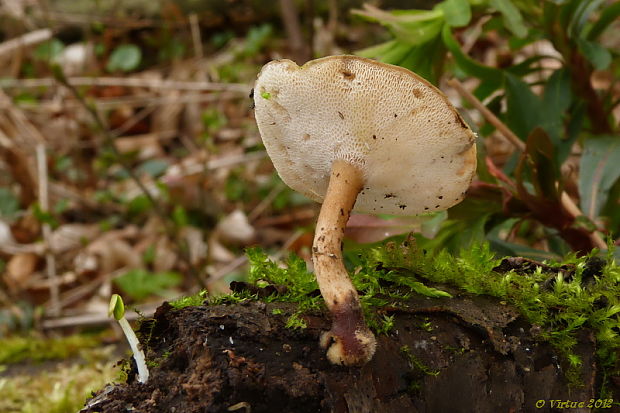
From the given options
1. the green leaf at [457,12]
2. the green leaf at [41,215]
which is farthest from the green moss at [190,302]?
the green leaf at [41,215]

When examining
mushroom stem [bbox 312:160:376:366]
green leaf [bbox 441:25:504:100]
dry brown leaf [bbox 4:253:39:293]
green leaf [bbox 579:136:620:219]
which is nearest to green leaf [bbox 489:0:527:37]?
green leaf [bbox 441:25:504:100]

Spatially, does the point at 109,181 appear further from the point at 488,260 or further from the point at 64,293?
the point at 488,260

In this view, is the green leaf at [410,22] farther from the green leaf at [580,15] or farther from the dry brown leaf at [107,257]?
the dry brown leaf at [107,257]

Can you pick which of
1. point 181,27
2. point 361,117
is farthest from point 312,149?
point 181,27

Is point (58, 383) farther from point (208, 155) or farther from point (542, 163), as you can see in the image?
point (208, 155)

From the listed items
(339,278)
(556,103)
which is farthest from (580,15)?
(339,278)

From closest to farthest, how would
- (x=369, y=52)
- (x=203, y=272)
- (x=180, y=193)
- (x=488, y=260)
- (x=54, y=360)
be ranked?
(x=488, y=260) < (x=369, y=52) < (x=54, y=360) < (x=203, y=272) < (x=180, y=193)

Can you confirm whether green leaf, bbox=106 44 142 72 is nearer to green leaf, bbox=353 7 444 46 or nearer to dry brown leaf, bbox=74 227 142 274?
dry brown leaf, bbox=74 227 142 274
